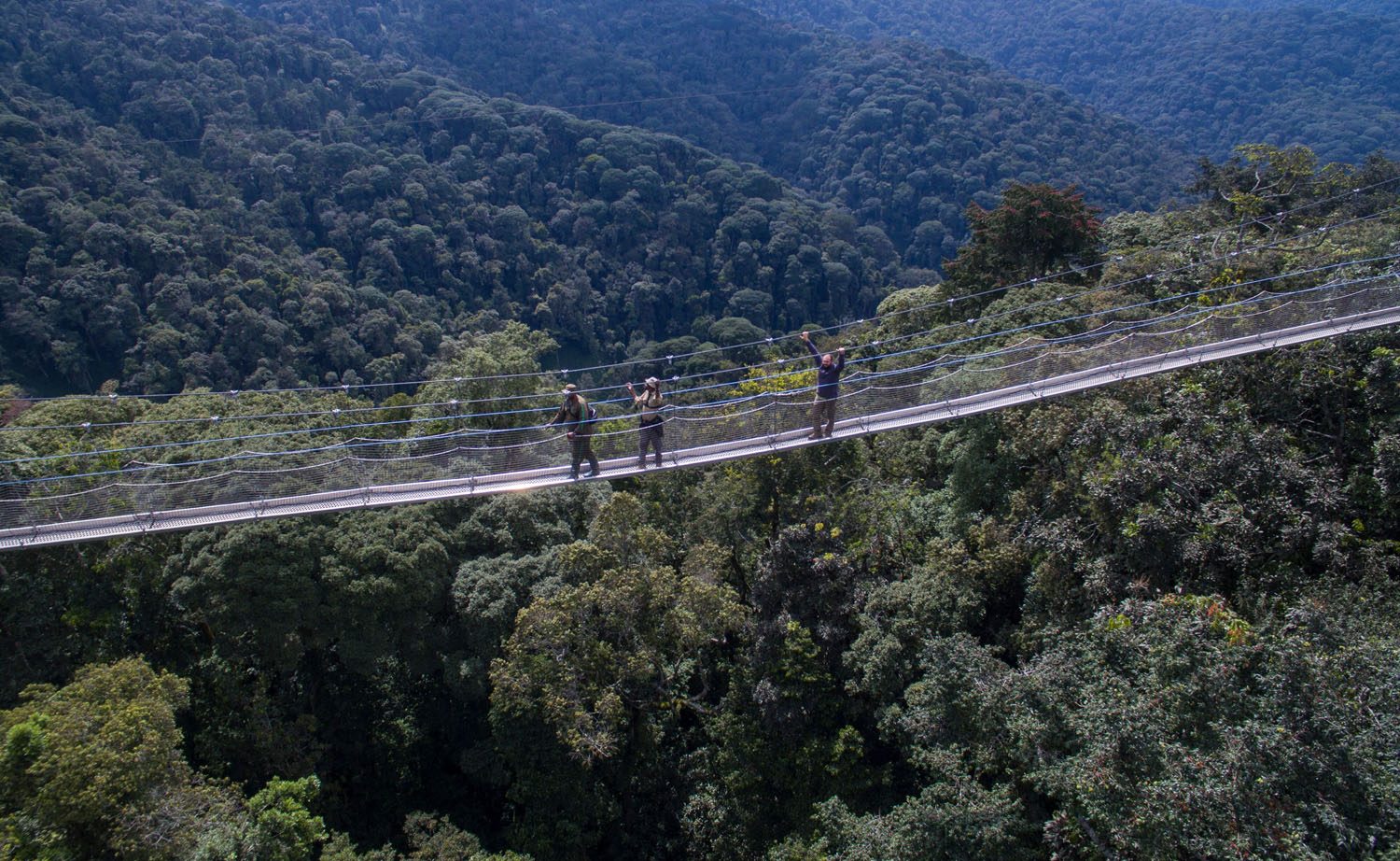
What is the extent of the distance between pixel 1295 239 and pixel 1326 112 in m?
88.7

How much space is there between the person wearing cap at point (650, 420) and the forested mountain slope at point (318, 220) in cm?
3338

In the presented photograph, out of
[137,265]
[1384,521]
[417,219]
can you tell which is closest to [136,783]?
[1384,521]

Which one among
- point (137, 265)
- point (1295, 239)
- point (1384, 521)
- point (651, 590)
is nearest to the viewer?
point (1384, 521)

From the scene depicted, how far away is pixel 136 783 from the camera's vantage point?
9844mm

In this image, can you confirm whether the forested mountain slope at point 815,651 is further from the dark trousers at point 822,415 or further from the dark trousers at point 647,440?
the dark trousers at point 647,440

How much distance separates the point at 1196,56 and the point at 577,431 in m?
121

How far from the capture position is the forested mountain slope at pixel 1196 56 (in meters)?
87.6

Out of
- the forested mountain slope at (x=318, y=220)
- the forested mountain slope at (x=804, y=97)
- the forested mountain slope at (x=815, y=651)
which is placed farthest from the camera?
the forested mountain slope at (x=804, y=97)

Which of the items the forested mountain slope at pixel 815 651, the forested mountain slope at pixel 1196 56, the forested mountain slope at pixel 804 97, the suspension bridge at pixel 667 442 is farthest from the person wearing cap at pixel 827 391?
the forested mountain slope at pixel 1196 56

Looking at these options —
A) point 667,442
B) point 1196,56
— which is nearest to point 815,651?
point 667,442

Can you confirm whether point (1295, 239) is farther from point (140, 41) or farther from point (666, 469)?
point (140, 41)

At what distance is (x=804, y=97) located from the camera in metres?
101

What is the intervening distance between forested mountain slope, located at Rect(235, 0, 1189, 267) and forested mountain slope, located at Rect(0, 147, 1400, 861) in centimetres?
6538

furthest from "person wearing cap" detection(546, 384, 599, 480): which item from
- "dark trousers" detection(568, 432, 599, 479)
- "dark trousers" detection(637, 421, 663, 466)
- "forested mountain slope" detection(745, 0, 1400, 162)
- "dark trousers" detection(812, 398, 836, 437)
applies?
"forested mountain slope" detection(745, 0, 1400, 162)
